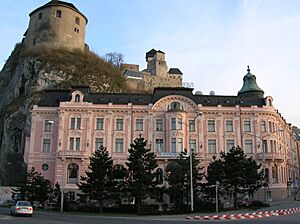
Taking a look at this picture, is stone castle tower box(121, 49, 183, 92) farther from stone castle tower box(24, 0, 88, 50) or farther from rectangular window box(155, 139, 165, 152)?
rectangular window box(155, 139, 165, 152)

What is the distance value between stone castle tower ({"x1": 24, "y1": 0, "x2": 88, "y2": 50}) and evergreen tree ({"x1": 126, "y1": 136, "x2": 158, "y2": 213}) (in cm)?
6385

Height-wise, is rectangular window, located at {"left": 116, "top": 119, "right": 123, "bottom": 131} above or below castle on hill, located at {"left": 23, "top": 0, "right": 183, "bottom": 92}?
below

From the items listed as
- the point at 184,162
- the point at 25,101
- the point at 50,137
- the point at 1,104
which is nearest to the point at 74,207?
the point at 184,162

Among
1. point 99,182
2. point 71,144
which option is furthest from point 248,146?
point 71,144

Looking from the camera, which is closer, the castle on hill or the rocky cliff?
the rocky cliff

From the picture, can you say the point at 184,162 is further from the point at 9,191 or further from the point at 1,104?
the point at 1,104

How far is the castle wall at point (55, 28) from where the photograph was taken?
94.7m

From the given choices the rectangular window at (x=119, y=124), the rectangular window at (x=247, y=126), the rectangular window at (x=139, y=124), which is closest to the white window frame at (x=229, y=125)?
the rectangular window at (x=247, y=126)

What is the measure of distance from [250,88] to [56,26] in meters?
57.7

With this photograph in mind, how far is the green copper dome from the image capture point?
2660 inches

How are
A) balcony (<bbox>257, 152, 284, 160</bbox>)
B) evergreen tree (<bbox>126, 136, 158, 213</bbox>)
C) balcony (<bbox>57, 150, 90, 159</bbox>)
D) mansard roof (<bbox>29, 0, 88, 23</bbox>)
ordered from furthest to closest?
mansard roof (<bbox>29, 0, 88, 23</bbox>) → balcony (<bbox>257, 152, 284, 160</bbox>) → balcony (<bbox>57, 150, 90, 159</bbox>) → evergreen tree (<bbox>126, 136, 158, 213</bbox>)

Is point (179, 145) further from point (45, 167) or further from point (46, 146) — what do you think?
point (45, 167)

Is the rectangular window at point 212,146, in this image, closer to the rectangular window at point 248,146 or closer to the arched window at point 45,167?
the rectangular window at point 248,146

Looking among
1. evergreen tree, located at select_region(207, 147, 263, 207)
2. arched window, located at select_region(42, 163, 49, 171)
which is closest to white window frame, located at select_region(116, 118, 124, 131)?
arched window, located at select_region(42, 163, 49, 171)
